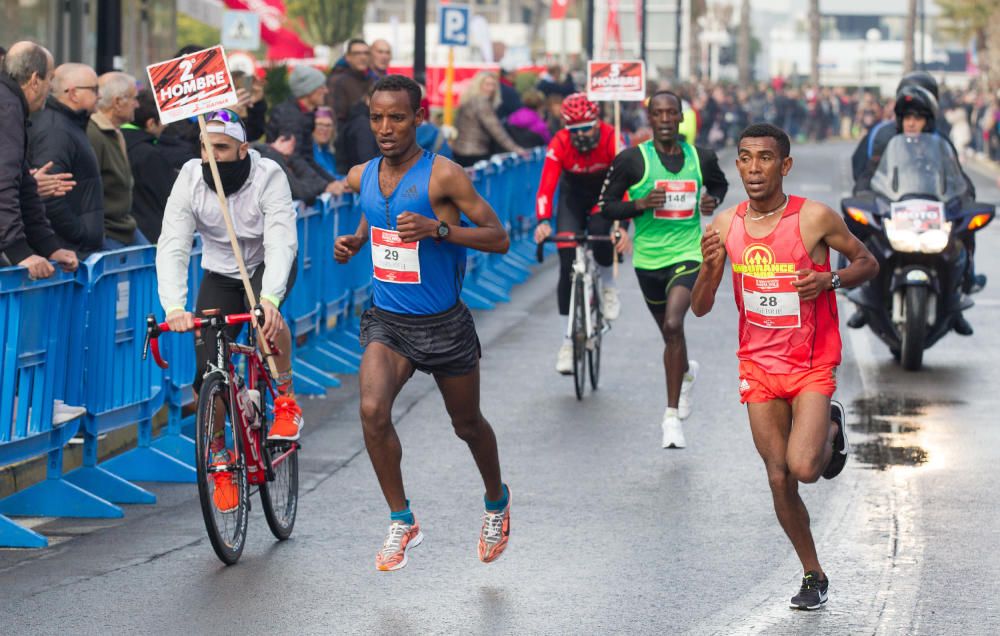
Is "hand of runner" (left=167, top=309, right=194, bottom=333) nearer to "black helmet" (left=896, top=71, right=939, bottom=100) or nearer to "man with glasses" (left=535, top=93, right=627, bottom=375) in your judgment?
"man with glasses" (left=535, top=93, right=627, bottom=375)

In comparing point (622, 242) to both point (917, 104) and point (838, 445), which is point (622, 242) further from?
point (838, 445)

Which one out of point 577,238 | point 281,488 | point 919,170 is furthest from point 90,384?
point 919,170

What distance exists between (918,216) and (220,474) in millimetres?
7038

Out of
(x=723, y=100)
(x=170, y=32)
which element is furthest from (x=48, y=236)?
(x=723, y=100)

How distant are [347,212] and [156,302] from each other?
444 centimetres

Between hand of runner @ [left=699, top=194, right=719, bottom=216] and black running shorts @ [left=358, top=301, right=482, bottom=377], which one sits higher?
hand of runner @ [left=699, top=194, right=719, bottom=216]

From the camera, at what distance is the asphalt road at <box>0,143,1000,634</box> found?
7008 millimetres

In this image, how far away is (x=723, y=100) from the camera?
194 feet

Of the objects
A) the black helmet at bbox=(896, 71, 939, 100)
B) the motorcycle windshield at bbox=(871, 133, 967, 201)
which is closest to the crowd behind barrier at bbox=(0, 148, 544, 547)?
the motorcycle windshield at bbox=(871, 133, 967, 201)

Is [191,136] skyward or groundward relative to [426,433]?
skyward

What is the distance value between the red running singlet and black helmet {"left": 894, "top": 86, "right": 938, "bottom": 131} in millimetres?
6894

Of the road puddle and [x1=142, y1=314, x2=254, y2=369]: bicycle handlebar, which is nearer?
[x1=142, y1=314, x2=254, y2=369]: bicycle handlebar

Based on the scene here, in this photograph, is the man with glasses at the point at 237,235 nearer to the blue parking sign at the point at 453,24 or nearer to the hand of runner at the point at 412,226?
the hand of runner at the point at 412,226

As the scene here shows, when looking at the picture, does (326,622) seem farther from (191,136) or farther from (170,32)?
(170,32)
